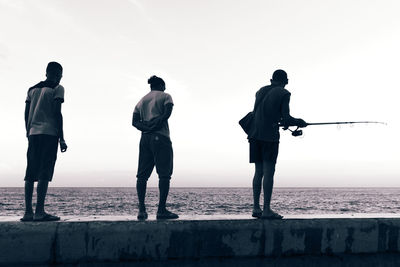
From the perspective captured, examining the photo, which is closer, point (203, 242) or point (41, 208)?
point (203, 242)

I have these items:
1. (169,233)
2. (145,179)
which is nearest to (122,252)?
(169,233)

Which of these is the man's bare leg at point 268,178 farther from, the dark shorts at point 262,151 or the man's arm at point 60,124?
the man's arm at point 60,124

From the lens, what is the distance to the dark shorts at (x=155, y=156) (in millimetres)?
4375

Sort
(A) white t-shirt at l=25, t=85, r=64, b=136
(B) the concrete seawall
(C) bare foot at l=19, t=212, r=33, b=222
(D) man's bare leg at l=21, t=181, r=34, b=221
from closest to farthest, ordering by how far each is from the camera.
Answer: (B) the concrete seawall → (C) bare foot at l=19, t=212, r=33, b=222 → (D) man's bare leg at l=21, t=181, r=34, b=221 → (A) white t-shirt at l=25, t=85, r=64, b=136

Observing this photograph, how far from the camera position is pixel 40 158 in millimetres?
4125

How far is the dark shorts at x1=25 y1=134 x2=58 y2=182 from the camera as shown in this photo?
4.09m

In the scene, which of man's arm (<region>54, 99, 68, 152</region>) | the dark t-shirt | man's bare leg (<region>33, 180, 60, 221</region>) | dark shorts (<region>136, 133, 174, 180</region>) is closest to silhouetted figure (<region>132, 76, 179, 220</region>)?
dark shorts (<region>136, 133, 174, 180</region>)

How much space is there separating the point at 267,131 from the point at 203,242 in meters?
1.65

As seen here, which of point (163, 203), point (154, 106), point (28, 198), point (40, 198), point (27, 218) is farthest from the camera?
point (154, 106)

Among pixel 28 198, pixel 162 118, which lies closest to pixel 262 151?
pixel 162 118

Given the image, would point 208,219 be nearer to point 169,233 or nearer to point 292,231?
point 169,233

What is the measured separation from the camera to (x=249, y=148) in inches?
183

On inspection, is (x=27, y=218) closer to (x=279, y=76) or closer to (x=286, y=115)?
(x=286, y=115)

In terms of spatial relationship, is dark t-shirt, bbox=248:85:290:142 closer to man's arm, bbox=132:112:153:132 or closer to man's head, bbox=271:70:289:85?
man's head, bbox=271:70:289:85
